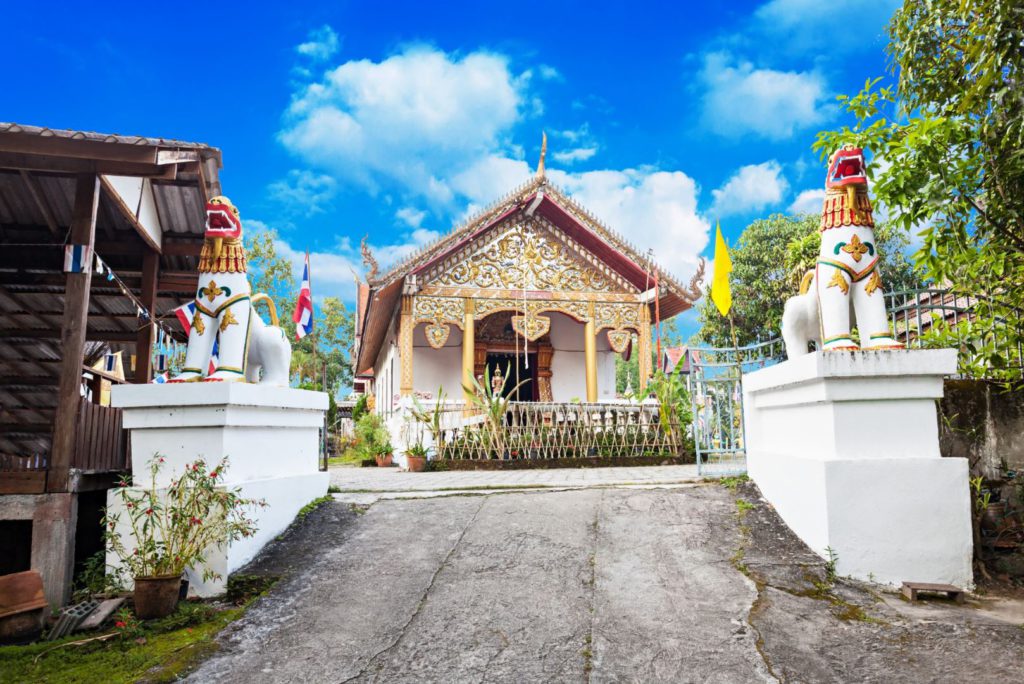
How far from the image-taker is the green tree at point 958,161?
4027mm

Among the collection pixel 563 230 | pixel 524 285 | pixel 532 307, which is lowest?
pixel 532 307

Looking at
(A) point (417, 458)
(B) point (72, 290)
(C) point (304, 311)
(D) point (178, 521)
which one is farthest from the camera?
(A) point (417, 458)

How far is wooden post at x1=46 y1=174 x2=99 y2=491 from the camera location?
13.2 ft

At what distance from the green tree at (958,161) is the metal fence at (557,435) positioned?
598cm

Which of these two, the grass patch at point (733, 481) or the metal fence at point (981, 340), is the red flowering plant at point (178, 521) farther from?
the metal fence at point (981, 340)

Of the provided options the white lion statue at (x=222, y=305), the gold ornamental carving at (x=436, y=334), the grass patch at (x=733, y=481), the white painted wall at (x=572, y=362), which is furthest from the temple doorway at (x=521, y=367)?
the white lion statue at (x=222, y=305)

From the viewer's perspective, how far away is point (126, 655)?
117 inches

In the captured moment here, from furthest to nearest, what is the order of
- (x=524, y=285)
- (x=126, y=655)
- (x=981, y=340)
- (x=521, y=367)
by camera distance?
(x=521, y=367) → (x=524, y=285) → (x=981, y=340) → (x=126, y=655)

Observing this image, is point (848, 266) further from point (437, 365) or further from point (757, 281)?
point (757, 281)

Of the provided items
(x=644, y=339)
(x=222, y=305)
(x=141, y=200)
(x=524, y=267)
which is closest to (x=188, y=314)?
(x=222, y=305)

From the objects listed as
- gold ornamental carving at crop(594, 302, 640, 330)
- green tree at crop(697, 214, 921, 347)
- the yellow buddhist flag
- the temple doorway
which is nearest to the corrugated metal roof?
the yellow buddhist flag

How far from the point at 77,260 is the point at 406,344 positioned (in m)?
8.40

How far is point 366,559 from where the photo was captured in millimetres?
4105

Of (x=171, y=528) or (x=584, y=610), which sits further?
(x=171, y=528)
